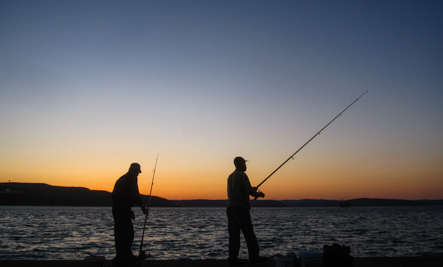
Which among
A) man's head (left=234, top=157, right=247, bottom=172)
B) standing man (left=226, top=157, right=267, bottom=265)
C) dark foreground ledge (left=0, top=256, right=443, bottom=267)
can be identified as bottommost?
dark foreground ledge (left=0, top=256, right=443, bottom=267)

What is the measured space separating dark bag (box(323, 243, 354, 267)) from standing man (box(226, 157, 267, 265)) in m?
1.52

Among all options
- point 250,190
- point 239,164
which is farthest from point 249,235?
point 239,164

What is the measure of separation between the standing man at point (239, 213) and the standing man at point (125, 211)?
1630mm

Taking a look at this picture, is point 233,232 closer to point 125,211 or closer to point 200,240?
point 125,211

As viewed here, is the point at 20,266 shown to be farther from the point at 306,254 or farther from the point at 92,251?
the point at 92,251

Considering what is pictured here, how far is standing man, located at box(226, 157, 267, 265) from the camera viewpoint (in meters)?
6.29

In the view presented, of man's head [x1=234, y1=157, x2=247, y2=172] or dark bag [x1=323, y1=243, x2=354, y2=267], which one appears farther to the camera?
man's head [x1=234, y1=157, x2=247, y2=172]

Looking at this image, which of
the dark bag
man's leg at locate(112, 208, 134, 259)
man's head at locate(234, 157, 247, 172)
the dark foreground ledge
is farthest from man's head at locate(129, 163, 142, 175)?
the dark bag

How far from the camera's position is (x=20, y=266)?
5879 millimetres

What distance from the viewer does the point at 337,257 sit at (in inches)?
197

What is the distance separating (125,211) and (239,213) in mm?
2048

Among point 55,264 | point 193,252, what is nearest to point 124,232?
point 55,264

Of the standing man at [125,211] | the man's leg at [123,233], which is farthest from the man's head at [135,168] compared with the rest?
the man's leg at [123,233]

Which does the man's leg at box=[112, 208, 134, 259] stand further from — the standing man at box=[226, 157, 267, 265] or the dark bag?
the dark bag
